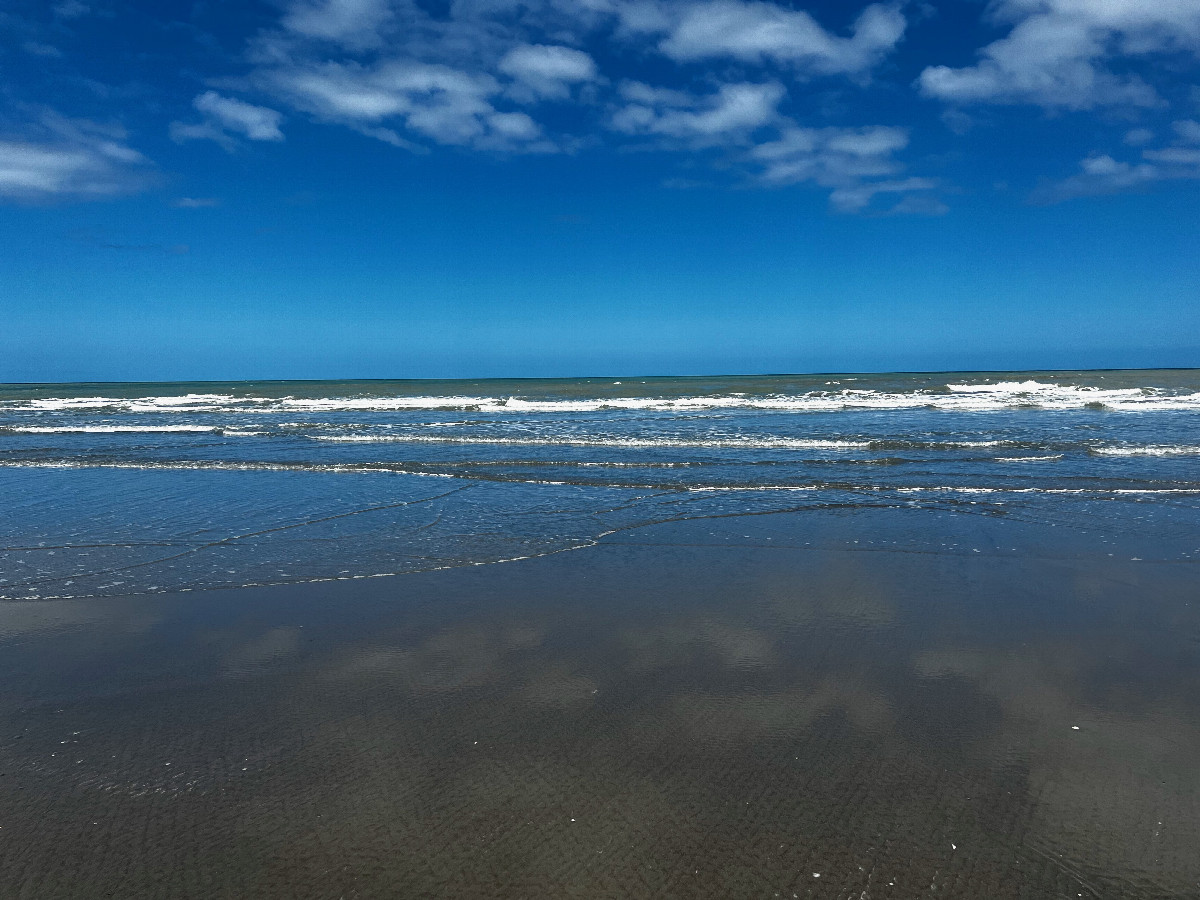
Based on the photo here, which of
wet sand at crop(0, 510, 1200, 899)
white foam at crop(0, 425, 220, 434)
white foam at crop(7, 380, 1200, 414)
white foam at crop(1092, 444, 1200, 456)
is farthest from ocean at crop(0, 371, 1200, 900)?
white foam at crop(7, 380, 1200, 414)

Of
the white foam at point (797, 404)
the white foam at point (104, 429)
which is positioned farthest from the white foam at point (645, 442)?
the white foam at point (797, 404)

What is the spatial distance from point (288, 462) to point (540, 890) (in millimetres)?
13930

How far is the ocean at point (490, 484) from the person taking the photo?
7.45 metres

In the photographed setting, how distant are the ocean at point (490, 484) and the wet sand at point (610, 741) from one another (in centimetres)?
146

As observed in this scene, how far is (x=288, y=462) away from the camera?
15.0 meters

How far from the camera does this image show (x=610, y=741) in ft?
11.9

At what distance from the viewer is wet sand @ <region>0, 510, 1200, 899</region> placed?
276cm

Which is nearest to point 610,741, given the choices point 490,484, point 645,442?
point 490,484

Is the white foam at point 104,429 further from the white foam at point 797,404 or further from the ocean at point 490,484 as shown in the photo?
the white foam at point 797,404

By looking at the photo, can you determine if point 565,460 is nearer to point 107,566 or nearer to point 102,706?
point 107,566

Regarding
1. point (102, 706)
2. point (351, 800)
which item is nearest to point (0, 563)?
point (102, 706)

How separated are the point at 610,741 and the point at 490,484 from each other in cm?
872

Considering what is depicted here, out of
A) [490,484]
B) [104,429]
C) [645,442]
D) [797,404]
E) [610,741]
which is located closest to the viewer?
[610,741]

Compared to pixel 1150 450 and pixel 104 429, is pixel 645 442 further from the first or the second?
pixel 104 429
